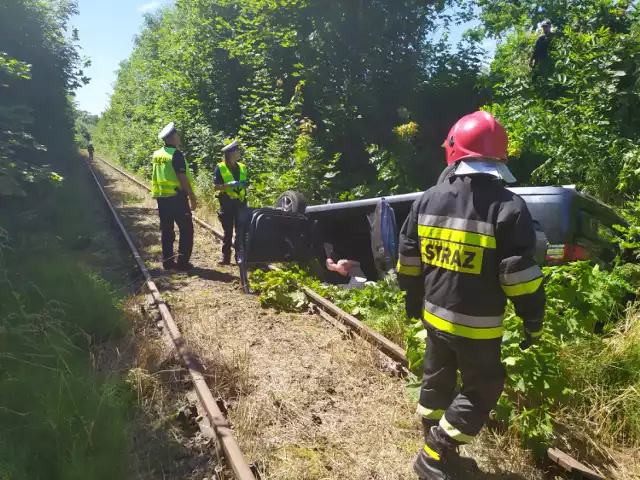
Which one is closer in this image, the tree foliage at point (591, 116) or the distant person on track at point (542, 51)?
the tree foliage at point (591, 116)

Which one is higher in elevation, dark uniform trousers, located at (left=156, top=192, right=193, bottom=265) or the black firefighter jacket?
the black firefighter jacket

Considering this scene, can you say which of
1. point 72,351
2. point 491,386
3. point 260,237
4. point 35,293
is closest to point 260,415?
point 491,386

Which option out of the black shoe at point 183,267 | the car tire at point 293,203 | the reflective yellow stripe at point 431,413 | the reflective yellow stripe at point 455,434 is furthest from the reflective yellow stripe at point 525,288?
the black shoe at point 183,267

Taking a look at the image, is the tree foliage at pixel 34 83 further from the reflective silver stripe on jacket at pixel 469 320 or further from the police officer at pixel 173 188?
the reflective silver stripe on jacket at pixel 469 320

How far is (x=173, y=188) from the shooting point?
7.11 metres

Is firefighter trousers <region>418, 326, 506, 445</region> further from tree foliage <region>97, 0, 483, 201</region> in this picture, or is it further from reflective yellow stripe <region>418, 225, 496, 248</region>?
tree foliage <region>97, 0, 483, 201</region>

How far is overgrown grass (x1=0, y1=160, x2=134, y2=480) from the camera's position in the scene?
282cm

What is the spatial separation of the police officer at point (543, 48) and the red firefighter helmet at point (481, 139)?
967 cm

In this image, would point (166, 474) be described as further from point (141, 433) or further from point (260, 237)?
point (260, 237)

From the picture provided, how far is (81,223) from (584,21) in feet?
37.0

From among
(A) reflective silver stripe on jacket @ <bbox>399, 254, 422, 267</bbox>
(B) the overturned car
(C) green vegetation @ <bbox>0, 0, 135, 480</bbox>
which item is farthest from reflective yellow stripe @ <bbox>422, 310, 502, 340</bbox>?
(C) green vegetation @ <bbox>0, 0, 135, 480</bbox>

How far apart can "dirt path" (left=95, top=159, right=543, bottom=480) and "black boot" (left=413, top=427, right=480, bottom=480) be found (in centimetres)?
23

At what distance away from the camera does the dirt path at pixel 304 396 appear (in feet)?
9.57

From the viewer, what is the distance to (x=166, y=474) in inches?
114
